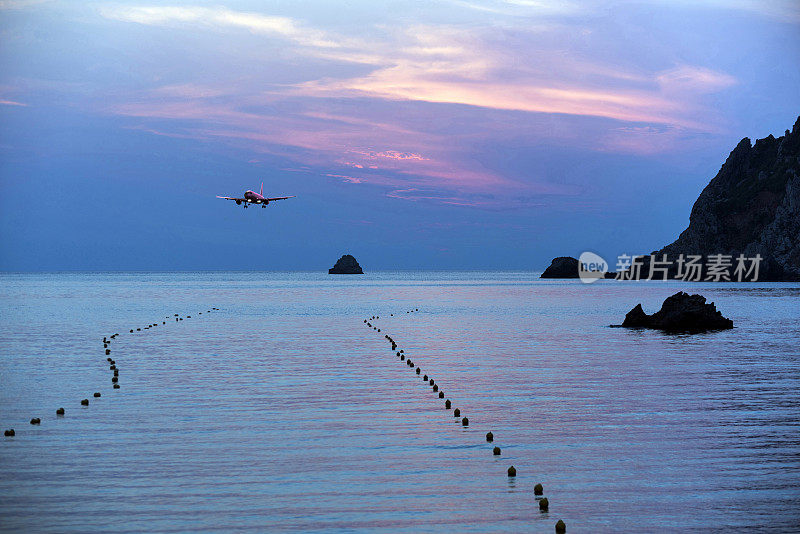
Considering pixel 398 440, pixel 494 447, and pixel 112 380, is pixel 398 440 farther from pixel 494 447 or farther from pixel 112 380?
pixel 112 380

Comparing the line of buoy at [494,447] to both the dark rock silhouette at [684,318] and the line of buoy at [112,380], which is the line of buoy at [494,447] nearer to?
the line of buoy at [112,380]

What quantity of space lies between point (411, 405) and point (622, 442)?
344 inches

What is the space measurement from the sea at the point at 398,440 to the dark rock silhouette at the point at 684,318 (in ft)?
45.1

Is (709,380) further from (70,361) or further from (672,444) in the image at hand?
(70,361)

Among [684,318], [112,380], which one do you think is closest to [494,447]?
[112,380]

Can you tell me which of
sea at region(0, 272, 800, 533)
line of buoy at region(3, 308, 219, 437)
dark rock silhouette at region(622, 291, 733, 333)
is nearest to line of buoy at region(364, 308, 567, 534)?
sea at region(0, 272, 800, 533)

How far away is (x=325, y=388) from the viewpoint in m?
32.8

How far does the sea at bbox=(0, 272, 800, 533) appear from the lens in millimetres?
15844

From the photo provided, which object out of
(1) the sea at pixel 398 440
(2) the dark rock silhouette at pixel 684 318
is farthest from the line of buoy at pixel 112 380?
(2) the dark rock silhouette at pixel 684 318

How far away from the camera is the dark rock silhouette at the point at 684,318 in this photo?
209ft

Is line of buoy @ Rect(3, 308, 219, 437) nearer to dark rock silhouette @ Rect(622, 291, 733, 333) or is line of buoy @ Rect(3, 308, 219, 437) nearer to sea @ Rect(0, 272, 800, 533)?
sea @ Rect(0, 272, 800, 533)

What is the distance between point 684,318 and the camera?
209ft

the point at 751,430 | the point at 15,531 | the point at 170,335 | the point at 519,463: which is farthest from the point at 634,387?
the point at 170,335

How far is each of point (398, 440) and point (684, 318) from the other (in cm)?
4653
